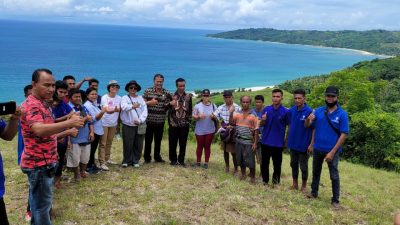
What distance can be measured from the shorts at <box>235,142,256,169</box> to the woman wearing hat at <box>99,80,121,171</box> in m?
2.77

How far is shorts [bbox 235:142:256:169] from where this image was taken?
7.49 m

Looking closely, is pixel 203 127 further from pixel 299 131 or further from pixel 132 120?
pixel 299 131

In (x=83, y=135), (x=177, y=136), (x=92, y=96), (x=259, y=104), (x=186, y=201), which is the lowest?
(x=186, y=201)

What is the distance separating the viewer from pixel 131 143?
8297 millimetres

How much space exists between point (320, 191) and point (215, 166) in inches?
108

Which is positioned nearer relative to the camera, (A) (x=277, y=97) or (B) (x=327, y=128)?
(B) (x=327, y=128)

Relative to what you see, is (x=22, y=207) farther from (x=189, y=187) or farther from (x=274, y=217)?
(x=274, y=217)

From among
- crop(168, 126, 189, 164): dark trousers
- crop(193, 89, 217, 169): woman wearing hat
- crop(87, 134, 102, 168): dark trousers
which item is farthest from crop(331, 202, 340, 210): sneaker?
crop(87, 134, 102, 168): dark trousers

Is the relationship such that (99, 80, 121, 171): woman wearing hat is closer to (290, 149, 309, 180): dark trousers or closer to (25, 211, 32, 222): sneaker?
(25, 211, 32, 222): sneaker

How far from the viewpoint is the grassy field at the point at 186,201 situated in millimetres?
5605

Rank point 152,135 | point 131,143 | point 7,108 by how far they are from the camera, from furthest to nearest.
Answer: point 152,135, point 131,143, point 7,108

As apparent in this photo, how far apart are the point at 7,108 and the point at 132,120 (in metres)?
4.94

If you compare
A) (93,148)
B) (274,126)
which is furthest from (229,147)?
(93,148)

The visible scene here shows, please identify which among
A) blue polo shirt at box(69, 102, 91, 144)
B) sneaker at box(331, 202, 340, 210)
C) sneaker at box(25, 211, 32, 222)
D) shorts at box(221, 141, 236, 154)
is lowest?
sneaker at box(331, 202, 340, 210)
